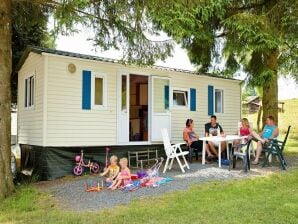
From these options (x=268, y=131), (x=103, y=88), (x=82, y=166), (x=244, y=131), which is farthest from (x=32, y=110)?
(x=268, y=131)

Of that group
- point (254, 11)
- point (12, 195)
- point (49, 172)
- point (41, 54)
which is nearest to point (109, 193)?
point (12, 195)

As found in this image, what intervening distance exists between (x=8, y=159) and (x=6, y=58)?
1.96 m

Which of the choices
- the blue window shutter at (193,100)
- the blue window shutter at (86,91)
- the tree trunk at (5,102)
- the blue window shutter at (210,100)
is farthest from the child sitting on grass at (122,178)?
the blue window shutter at (210,100)

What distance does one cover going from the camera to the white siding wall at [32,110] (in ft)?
30.3

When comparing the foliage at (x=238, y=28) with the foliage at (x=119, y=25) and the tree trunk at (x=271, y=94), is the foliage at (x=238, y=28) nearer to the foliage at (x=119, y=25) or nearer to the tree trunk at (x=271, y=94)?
the tree trunk at (x=271, y=94)

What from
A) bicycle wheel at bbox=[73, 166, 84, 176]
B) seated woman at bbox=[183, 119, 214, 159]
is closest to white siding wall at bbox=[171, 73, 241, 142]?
seated woman at bbox=[183, 119, 214, 159]

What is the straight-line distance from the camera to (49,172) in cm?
893

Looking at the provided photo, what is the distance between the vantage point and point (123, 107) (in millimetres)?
10258

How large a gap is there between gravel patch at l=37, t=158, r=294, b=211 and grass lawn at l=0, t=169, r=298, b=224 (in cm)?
27

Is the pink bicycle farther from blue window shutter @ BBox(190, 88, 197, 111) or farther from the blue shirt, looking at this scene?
the blue shirt

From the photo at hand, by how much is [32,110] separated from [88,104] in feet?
5.08

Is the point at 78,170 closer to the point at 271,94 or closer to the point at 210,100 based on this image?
the point at 210,100

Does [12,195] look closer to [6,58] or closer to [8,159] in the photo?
[8,159]

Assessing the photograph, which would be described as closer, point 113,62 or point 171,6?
point 171,6
